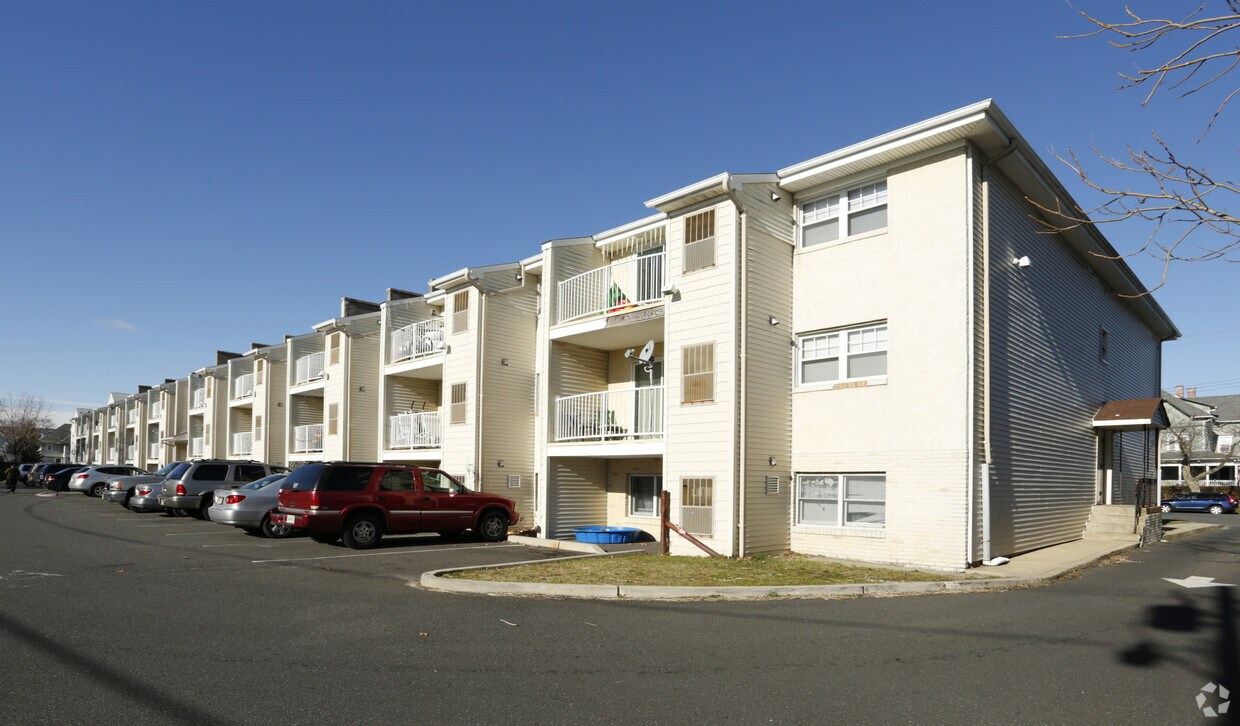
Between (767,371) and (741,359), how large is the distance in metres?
0.92

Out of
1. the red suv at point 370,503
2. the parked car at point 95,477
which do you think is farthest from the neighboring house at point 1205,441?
the parked car at point 95,477

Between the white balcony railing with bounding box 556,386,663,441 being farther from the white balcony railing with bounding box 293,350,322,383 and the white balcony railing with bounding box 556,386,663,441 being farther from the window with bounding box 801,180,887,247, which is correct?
the white balcony railing with bounding box 293,350,322,383

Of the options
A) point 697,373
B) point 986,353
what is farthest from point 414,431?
point 986,353

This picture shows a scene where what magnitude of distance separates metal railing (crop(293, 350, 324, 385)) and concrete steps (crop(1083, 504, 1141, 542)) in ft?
84.2

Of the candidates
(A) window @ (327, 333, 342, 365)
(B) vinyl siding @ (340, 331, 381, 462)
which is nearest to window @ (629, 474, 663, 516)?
(B) vinyl siding @ (340, 331, 381, 462)

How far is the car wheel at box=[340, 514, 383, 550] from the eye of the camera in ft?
54.8

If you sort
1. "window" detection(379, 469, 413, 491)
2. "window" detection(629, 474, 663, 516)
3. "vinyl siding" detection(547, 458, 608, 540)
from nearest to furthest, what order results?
"window" detection(379, 469, 413, 491)
"vinyl siding" detection(547, 458, 608, 540)
"window" detection(629, 474, 663, 516)

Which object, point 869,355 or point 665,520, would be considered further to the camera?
point 869,355

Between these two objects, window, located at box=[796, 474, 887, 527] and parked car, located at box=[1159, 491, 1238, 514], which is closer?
window, located at box=[796, 474, 887, 527]

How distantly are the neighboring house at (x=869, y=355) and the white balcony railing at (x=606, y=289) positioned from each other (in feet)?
0.64

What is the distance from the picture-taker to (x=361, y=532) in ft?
55.1

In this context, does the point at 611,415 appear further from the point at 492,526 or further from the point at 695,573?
the point at 695,573

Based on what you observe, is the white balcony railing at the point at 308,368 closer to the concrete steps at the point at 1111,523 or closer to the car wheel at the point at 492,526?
the car wheel at the point at 492,526

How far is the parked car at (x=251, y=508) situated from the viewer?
1892cm
